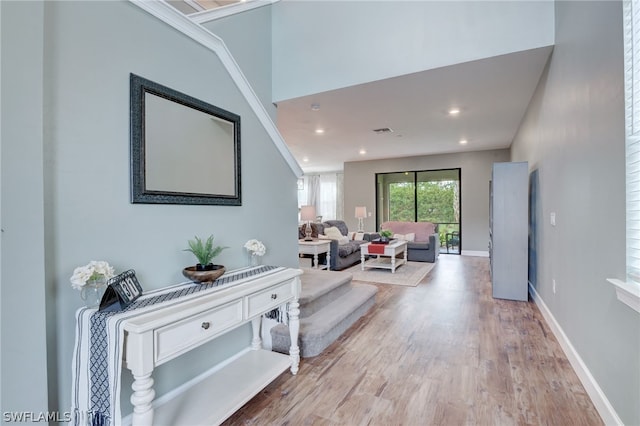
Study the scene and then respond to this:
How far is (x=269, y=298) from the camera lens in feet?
6.48

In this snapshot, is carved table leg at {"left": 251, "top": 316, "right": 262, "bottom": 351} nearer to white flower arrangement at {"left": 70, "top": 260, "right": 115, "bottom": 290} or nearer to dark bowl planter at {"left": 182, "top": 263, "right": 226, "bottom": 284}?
dark bowl planter at {"left": 182, "top": 263, "right": 226, "bottom": 284}

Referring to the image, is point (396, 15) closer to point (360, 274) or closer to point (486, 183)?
point (360, 274)

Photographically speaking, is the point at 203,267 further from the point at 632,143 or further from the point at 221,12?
the point at 632,143

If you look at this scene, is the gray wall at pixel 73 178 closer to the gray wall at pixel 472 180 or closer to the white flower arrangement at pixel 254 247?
the white flower arrangement at pixel 254 247

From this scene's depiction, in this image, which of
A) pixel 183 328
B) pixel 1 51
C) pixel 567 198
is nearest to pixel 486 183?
pixel 567 198

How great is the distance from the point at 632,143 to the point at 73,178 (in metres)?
2.66

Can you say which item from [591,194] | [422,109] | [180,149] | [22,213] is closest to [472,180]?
[422,109]

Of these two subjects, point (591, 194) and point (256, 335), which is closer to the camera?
point (591, 194)

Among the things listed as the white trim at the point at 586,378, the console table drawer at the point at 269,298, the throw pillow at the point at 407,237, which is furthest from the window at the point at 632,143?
the throw pillow at the point at 407,237

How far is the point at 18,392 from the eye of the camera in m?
1.19

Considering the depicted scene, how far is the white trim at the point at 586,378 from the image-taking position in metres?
1.64

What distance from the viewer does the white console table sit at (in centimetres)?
125

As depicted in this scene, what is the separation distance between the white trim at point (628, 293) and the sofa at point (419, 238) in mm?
5247

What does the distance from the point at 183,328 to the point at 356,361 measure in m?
1.51
